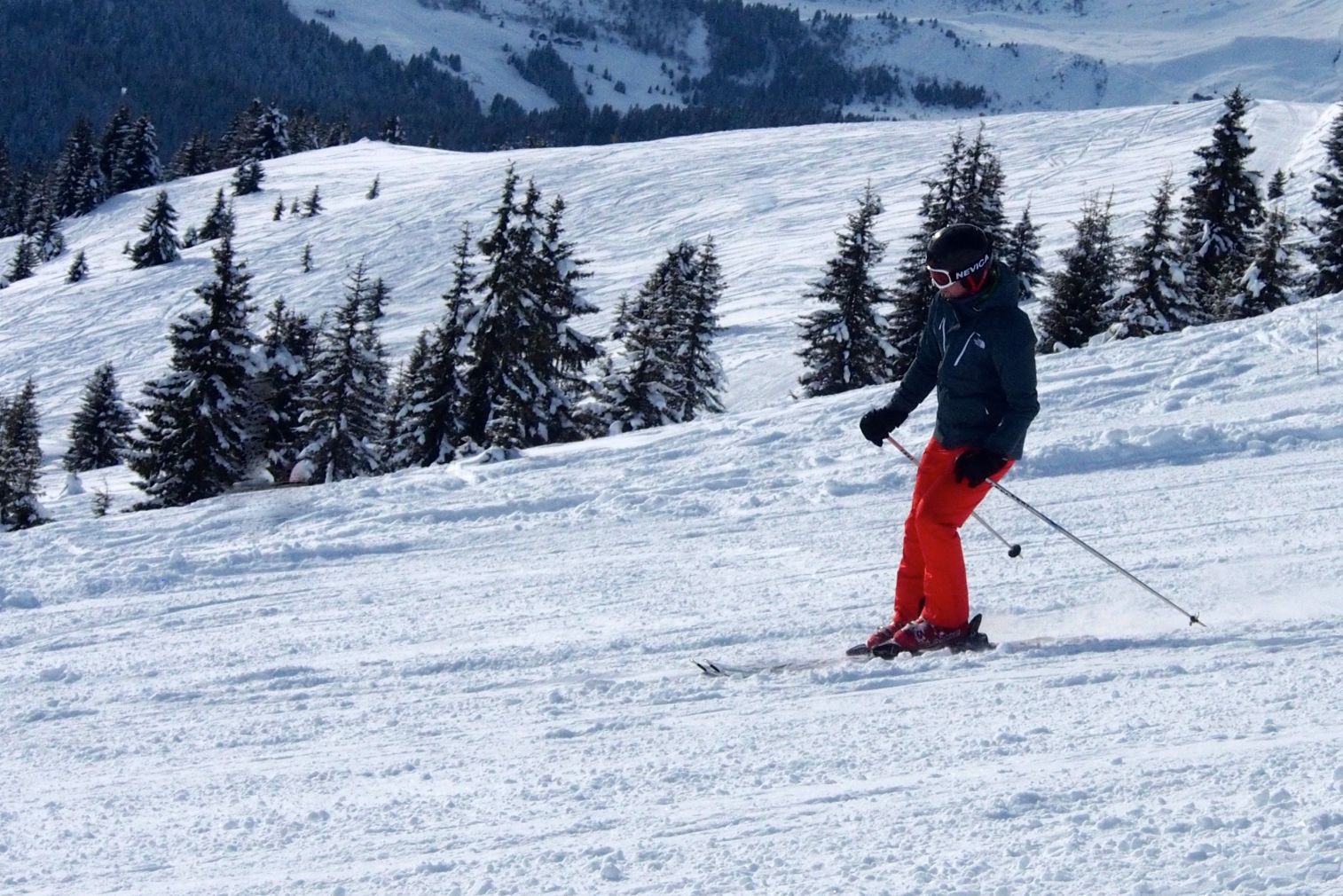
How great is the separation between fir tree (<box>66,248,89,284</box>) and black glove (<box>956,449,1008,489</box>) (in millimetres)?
64677

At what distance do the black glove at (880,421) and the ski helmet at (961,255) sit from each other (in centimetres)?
88

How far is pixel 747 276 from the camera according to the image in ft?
153

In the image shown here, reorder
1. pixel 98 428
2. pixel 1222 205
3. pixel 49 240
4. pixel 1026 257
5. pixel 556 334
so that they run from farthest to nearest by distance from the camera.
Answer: pixel 49 240 → pixel 98 428 → pixel 1026 257 → pixel 1222 205 → pixel 556 334

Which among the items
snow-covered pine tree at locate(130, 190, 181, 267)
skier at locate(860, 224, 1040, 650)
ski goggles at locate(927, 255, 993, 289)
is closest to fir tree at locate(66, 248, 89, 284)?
snow-covered pine tree at locate(130, 190, 181, 267)

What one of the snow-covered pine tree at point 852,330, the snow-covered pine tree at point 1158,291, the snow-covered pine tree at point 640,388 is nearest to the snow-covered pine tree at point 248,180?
the snow-covered pine tree at point 640,388

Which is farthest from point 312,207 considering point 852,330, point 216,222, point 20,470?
point 852,330

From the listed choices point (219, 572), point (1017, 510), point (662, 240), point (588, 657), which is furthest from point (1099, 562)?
point (662, 240)

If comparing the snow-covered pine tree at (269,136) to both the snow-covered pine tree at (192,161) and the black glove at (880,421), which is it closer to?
the snow-covered pine tree at (192,161)

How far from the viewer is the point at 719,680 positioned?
4695mm

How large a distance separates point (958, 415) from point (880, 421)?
55 centimetres

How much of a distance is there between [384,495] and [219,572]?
6.11 feet

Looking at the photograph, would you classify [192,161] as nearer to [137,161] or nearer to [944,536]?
[137,161]

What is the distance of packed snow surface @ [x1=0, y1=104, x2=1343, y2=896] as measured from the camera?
3.19 meters

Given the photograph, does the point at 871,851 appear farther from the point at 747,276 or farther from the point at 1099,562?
the point at 747,276
